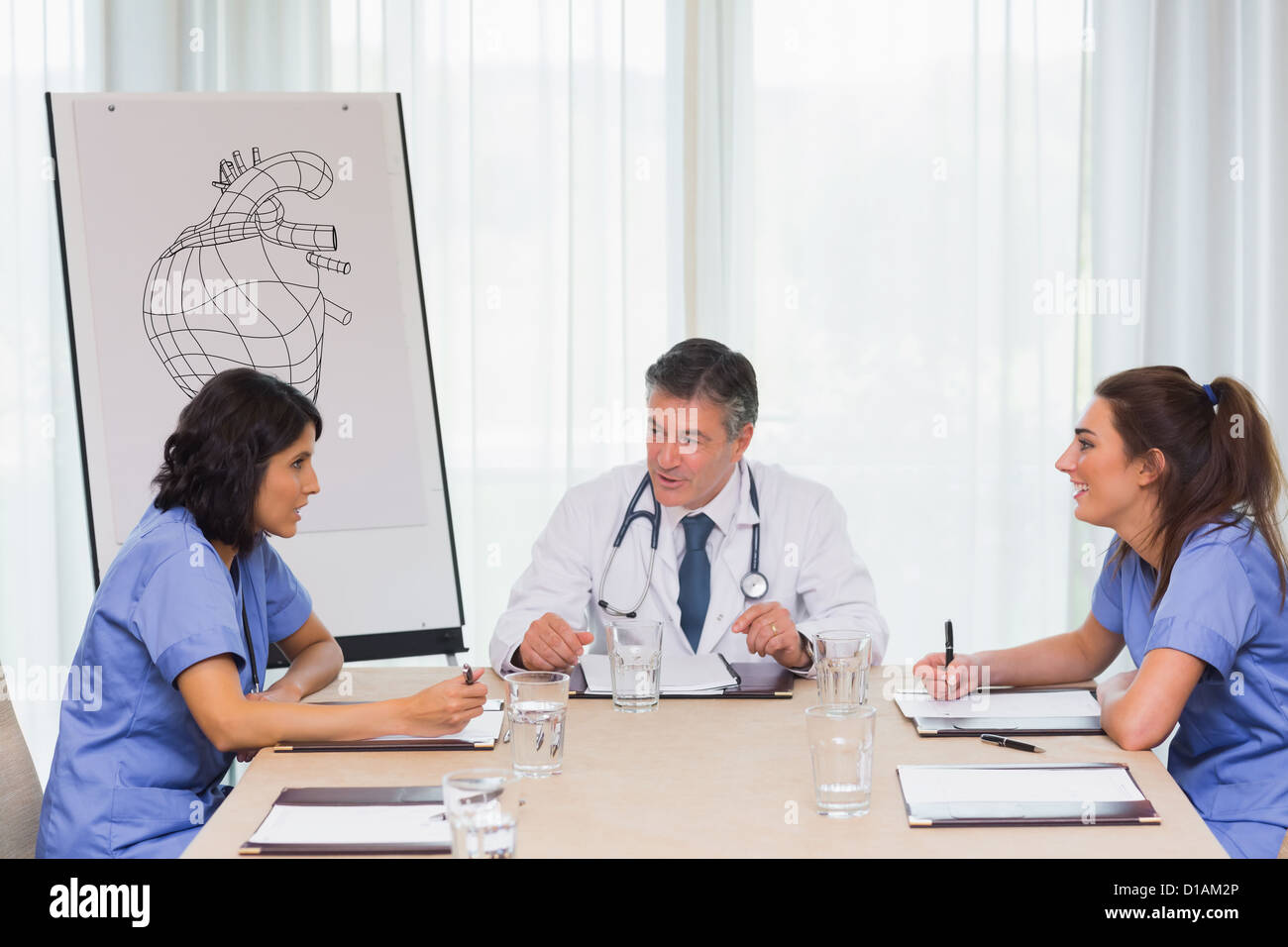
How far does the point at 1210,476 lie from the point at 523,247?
218cm

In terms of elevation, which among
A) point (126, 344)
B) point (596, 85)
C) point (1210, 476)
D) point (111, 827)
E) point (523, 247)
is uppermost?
point (596, 85)

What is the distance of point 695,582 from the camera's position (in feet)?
8.06

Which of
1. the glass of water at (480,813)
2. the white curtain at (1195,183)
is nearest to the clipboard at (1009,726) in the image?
the glass of water at (480,813)

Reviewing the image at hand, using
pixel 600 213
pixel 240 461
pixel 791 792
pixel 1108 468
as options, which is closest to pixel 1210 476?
pixel 1108 468

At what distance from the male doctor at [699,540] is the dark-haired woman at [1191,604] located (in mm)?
486

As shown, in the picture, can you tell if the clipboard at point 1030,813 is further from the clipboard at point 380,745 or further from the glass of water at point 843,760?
the clipboard at point 380,745

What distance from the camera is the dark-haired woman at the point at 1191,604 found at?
5.45 ft

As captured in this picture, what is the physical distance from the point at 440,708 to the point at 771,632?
0.66 metres

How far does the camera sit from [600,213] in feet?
11.5

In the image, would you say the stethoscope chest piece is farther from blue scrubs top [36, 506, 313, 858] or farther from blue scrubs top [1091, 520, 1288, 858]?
blue scrubs top [36, 506, 313, 858]

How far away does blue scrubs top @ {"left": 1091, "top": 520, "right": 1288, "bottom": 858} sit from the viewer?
1669 mm

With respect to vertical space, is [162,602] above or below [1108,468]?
below

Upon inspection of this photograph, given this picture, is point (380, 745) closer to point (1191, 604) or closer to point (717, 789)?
point (717, 789)

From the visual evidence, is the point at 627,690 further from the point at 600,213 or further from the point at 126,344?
the point at 600,213
